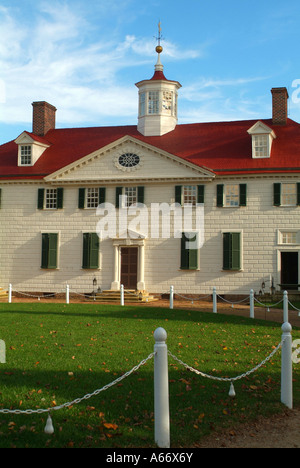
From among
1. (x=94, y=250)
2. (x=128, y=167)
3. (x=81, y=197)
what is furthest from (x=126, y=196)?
(x=94, y=250)

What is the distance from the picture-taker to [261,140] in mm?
28500

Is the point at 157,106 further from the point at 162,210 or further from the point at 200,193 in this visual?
the point at 162,210

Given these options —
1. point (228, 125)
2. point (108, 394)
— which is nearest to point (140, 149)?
point (228, 125)

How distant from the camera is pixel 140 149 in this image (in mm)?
28625

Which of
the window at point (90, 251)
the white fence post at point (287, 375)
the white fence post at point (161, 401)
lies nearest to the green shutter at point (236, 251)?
the window at point (90, 251)

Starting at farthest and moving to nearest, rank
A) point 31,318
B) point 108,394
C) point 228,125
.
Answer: point 228,125 → point 31,318 → point 108,394

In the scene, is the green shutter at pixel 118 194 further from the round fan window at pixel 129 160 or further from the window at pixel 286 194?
the window at pixel 286 194

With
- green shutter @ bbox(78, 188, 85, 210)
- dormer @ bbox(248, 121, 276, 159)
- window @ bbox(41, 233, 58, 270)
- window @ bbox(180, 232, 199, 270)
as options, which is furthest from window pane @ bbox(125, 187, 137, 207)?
dormer @ bbox(248, 121, 276, 159)

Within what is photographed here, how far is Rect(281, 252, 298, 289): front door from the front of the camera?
89.0ft

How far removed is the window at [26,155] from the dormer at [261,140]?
40.6 ft

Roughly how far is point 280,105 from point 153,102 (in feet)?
23.8

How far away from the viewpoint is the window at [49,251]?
29234mm
